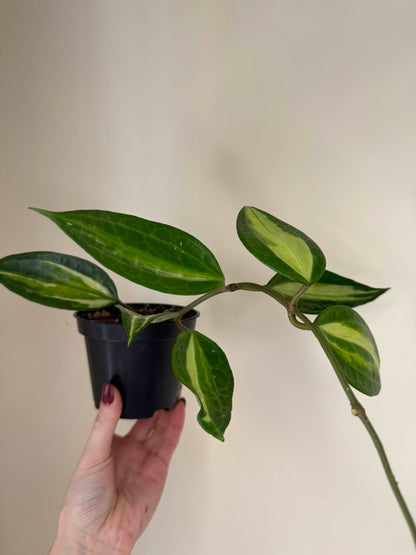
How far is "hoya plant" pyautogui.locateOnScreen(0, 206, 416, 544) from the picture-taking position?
0.55 metres

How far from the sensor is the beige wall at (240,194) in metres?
0.78

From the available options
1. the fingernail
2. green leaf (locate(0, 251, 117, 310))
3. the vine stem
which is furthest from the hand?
the vine stem

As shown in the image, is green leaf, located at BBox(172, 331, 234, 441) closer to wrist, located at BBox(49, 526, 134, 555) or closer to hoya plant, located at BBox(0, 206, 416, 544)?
hoya plant, located at BBox(0, 206, 416, 544)

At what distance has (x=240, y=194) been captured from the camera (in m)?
0.84

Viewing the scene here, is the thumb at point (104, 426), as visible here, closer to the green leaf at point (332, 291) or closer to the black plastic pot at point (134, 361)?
the black plastic pot at point (134, 361)

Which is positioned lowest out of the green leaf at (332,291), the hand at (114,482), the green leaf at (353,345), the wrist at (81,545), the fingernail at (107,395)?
the wrist at (81,545)

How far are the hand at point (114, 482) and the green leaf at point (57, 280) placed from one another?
0.15 meters

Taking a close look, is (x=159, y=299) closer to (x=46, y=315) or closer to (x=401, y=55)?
(x=46, y=315)

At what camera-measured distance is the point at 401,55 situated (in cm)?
75

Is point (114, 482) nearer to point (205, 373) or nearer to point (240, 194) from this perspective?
point (205, 373)

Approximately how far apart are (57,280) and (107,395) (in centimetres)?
19

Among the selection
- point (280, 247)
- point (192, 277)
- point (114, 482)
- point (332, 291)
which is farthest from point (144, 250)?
point (114, 482)

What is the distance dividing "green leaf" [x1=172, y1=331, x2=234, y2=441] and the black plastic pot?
78mm

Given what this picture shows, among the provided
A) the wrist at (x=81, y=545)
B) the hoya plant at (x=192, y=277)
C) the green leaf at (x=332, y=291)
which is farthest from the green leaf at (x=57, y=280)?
the wrist at (x=81, y=545)
